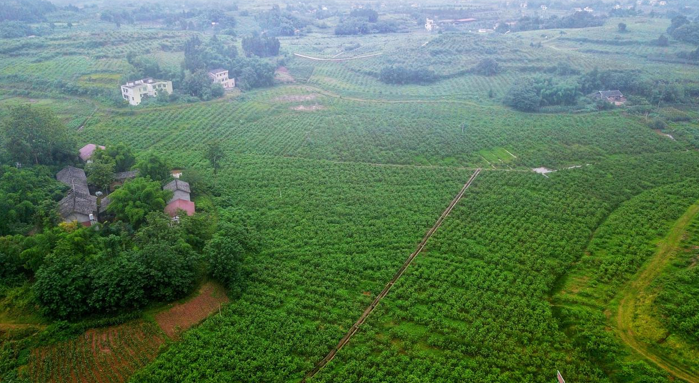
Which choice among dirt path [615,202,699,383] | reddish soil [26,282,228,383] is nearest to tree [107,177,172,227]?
reddish soil [26,282,228,383]

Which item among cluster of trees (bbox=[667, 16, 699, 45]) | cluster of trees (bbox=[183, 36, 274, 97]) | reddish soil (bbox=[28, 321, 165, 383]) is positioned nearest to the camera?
reddish soil (bbox=[28, 321, 165, 383])

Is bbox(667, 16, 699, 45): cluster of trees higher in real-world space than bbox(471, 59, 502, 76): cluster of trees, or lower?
higher

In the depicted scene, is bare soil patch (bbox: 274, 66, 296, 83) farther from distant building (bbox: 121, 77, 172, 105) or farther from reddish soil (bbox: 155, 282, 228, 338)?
reddish soil (bbox: 155, 282, 228, 338)

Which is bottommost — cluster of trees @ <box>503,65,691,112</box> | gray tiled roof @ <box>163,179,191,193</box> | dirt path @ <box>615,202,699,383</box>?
dirt path @ <box>615,202,699,383</box>

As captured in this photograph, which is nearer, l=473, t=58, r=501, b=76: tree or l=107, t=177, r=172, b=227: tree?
l=107, t=177, r=172, b=227: tree

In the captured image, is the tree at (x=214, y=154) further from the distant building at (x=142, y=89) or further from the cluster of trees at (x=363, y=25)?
the cluster of trees at (x=363, y=25)

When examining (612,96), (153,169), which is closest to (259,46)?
(153,169)
